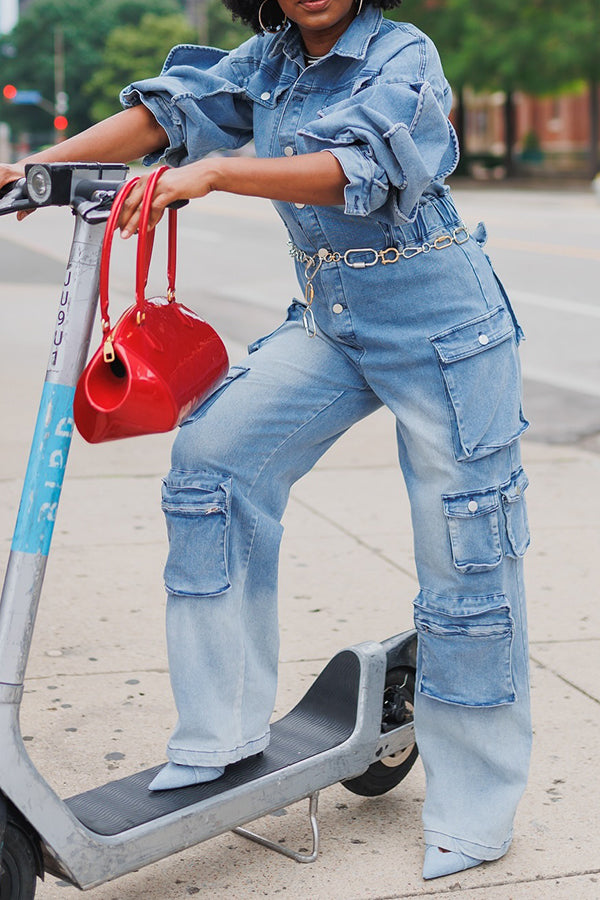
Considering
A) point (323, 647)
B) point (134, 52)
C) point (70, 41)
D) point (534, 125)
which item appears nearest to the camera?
point (323, 647)

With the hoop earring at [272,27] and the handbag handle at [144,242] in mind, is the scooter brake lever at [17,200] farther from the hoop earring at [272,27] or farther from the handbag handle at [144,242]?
the hoop earring at [272,27]

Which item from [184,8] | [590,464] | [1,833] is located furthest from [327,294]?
[184,8]

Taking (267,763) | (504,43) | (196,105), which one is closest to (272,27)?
(196,105)

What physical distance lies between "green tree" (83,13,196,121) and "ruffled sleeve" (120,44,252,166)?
314ft

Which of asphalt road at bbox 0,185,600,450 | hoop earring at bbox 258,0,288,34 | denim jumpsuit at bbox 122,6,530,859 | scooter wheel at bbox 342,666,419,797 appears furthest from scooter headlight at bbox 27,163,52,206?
asphalt road at bbox 0,185,600,450

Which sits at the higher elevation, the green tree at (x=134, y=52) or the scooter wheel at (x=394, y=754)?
the green tree at (x=134, y=52)

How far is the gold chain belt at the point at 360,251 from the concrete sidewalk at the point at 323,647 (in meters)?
1.13

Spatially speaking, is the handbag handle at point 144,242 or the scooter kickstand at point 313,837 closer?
the handbag handle at point 144,242

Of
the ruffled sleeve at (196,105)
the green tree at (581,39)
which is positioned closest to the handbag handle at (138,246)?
→ the ruffled sleeve at (196,105)

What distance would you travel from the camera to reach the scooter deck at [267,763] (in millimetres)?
2514

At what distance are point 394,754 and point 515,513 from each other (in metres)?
0.66

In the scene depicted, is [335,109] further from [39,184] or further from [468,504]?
[468,504]

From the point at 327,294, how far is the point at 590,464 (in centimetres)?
422

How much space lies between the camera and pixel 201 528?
255 cm
